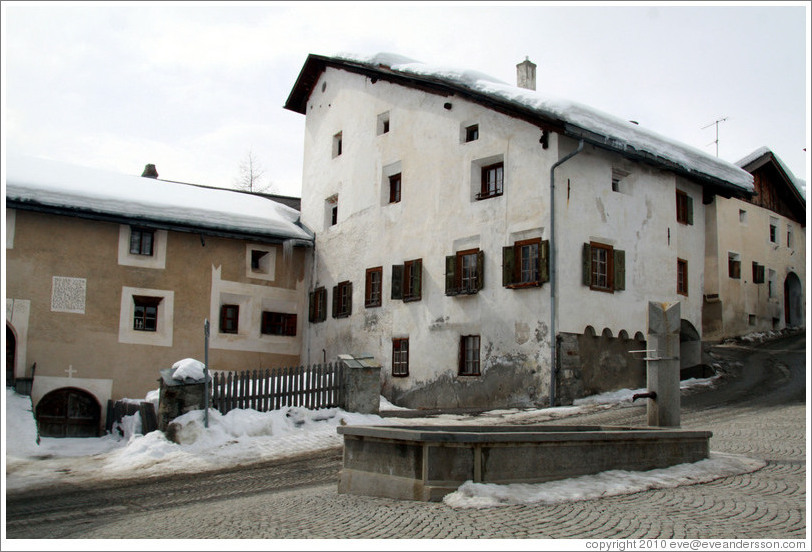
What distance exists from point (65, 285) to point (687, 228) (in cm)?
1885

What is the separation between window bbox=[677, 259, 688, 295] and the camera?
23156mm

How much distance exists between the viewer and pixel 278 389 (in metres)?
17.1

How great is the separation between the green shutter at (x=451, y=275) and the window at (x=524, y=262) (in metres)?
1.90

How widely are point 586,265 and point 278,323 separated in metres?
12.3

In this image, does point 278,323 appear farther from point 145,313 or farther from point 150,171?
point 150,171

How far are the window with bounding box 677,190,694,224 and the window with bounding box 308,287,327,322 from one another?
1200 centimetres

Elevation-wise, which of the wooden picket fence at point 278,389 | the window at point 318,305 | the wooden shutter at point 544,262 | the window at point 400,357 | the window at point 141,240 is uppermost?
the window at point 141,240

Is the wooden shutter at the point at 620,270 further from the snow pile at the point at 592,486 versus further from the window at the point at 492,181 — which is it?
the snow pile at the point at 592,486

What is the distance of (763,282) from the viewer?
3162cm

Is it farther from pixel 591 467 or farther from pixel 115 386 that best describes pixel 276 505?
pixel 115 386

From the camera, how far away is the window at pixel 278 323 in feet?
90.7

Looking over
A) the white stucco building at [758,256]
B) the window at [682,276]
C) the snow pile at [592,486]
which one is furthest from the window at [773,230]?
the snow pile at [592,486]

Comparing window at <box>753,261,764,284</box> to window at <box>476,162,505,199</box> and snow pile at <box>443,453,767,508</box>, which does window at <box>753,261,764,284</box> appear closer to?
window at <box>476,162,505,199</box>

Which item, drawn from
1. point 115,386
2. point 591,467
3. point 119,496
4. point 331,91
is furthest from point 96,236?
point 591,467
